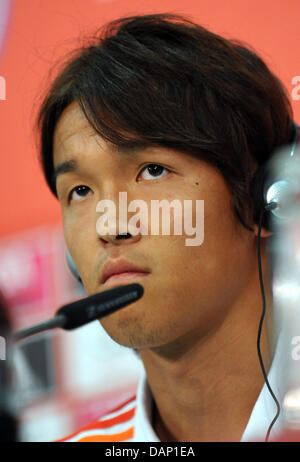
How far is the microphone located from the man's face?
223mm

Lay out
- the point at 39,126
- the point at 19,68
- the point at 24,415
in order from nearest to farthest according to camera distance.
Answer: the point at 39,126 < the point at 19,68 < the point at 24,415

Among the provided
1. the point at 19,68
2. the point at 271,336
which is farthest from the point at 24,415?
the point at 19,68

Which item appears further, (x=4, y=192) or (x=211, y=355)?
(x=4, y=192)

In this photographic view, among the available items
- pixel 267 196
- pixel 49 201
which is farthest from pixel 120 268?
pixel 49 201

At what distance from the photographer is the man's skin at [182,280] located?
0.99 meters

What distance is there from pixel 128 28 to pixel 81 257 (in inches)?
16.9

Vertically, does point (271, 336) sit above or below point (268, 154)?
below

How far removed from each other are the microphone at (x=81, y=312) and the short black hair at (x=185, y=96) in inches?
13.8

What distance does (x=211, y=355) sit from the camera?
1096mm

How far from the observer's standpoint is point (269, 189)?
40.3 inches

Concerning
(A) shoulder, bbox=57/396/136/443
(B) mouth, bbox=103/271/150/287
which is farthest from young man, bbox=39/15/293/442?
(A) shoulder, bbox=57/396/136/443

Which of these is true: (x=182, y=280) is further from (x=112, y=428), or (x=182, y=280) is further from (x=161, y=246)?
(x=112, y=428)

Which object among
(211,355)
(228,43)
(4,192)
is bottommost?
(211,355)
